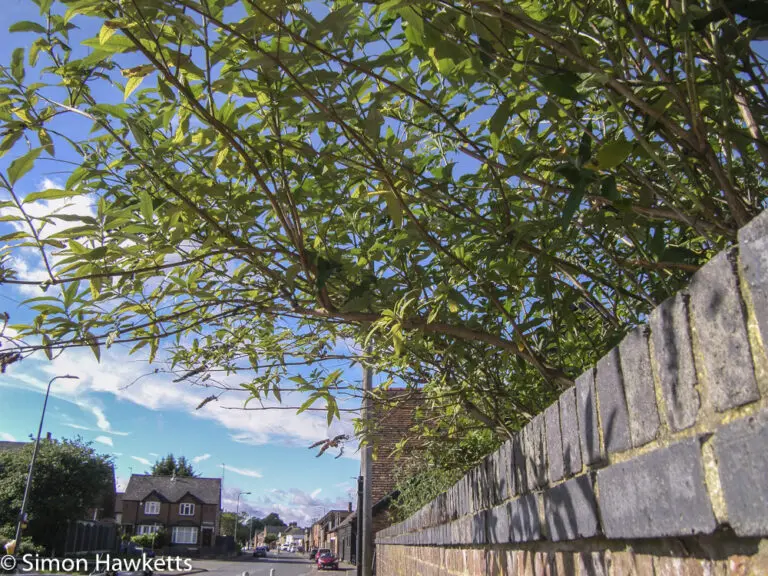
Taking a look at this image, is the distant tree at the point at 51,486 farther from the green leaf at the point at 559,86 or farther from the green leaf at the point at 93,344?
the green leaf at the point at 559,86

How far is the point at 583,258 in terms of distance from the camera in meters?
2.74

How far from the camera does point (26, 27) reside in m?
1.77

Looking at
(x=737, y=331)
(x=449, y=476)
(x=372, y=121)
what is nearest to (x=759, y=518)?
(x=737, y=331)

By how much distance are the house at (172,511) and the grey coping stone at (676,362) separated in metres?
82.4

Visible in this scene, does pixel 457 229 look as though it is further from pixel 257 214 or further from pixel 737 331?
pixel 737 331

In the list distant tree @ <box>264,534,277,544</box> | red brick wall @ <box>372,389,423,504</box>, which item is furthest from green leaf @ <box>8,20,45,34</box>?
distant tree @ <box>264,534,277,544</box>

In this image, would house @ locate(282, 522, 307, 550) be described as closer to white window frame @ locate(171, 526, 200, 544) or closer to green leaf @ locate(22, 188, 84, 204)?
white window frame @ locate(171, 526, 200, 544)

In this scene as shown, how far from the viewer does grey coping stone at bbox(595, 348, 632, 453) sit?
140 cm

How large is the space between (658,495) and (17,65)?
1963 mm

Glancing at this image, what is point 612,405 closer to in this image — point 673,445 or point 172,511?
point 673,445

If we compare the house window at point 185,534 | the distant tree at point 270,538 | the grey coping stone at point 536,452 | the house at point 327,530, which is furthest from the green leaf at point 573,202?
the distant tree at point 270,538

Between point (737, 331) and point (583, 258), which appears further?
point (583, 258)

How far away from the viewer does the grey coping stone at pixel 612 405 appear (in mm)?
1400

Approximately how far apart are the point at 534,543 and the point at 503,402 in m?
1.59
